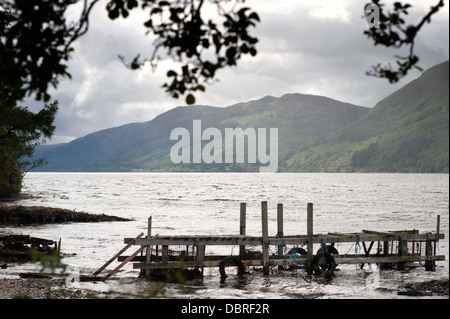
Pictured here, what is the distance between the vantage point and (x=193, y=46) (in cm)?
502

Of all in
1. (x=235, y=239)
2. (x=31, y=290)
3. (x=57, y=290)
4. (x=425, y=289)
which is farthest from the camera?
(x=235, y=239)

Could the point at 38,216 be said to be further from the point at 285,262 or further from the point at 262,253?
the point at 285,262

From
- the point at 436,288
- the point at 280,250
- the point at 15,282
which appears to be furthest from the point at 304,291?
the point at 15,282

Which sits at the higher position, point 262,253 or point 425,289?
point 262,253

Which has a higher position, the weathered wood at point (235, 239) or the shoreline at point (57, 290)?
the weathered wood at point (235, 239)

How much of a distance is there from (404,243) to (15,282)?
18739 millimetres

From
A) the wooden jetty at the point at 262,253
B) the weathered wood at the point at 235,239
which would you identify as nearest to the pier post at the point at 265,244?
the wooden jetty at the point at 262,253

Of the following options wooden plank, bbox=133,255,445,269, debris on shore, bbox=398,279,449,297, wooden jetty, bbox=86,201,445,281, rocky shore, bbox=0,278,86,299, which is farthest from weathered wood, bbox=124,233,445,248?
rocky shore, bbox=0,278,86,299

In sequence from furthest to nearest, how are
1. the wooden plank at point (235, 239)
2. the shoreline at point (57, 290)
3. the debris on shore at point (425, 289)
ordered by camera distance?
the wooden plank at point (235, 239) < the debris on shore at point (425, 289) < the shoreline at point (57, 290)

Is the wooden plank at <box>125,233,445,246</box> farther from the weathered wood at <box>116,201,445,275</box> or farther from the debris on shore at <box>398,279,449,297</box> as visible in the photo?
the debris on shore at <box>398,279,449,297</box>

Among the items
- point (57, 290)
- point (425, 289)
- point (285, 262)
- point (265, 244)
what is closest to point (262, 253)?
point (265, 244)

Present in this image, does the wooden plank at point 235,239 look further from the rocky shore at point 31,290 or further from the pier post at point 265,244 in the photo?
the rocky shore at point 31,290

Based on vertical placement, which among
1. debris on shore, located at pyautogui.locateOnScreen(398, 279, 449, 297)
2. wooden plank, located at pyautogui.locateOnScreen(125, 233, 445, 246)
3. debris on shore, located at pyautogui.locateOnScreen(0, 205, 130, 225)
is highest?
wooden plank, located at pyautogui.locateOnScreen(125, 233, 445, 246)
